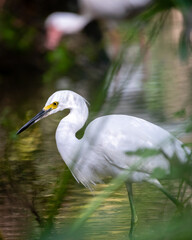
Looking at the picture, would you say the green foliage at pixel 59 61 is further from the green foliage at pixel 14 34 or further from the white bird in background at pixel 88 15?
the green foliage at pixel 14 34

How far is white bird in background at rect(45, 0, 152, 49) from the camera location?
25.8ft

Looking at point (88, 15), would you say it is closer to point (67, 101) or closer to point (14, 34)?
point (14, 34)

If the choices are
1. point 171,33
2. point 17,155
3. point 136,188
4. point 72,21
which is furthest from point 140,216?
point 171,33

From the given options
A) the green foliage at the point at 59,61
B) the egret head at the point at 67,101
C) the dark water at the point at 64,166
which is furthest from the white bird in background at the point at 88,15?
the egret head at the point at 67,101

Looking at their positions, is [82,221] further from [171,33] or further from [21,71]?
[171,33]

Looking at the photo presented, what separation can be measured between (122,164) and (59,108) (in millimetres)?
492

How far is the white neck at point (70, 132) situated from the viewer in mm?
3203

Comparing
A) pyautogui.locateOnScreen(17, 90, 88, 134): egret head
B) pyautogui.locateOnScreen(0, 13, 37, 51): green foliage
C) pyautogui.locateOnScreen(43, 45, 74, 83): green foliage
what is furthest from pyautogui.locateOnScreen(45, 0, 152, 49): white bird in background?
pyautogui.locateOnScreen(17, 90, 88, 134): egret head

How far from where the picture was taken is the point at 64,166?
356 centimetres

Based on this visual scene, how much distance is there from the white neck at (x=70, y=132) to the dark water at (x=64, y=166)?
192 mm

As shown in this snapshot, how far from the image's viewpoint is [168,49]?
10.3 m

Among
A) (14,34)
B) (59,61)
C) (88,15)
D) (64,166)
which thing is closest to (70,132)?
(64,166)

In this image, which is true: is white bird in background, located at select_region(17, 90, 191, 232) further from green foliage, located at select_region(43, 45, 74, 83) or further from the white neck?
green foliage, located at select_region(43, 45, 74, 83)

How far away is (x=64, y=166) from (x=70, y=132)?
33 cm
